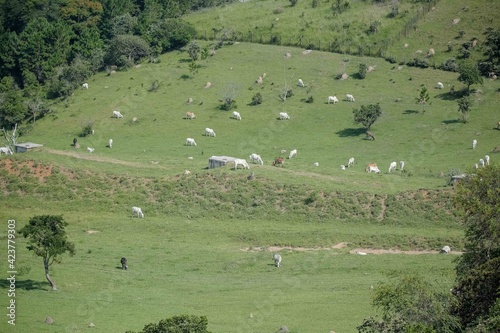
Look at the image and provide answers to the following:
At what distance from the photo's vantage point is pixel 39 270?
154ft

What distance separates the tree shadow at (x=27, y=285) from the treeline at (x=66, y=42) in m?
49.9

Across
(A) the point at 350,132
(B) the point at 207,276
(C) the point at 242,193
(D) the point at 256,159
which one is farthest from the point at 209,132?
(B) the point at 207,276

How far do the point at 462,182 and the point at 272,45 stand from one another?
6567cm

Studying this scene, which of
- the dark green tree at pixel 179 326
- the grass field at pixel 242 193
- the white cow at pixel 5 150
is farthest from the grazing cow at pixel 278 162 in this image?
the dark green tree at pixel 179 326

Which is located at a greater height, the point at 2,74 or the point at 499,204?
the point at 2,74

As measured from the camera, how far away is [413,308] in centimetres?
3350

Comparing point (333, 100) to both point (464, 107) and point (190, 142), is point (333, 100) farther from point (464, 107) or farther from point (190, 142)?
point (190, 142)

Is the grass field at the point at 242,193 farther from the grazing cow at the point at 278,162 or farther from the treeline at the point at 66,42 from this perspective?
the treeline at the point at 66,42

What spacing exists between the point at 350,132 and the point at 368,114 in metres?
2.82

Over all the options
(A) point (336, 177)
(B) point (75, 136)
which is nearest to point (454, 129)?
(A) point (336, 177)

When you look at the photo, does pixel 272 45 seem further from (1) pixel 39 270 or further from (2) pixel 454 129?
(1) pixel 39 270

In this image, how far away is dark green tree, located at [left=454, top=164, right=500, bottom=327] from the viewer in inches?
1374

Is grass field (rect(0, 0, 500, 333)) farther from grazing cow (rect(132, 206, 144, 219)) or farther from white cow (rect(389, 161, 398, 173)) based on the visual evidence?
white cow (rect(389, 161, 398, 173))

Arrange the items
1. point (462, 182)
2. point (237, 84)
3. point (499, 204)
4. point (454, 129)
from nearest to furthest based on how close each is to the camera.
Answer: point (499, 204) → point (462, 182) → point (454, 129) → point (237, 84)
